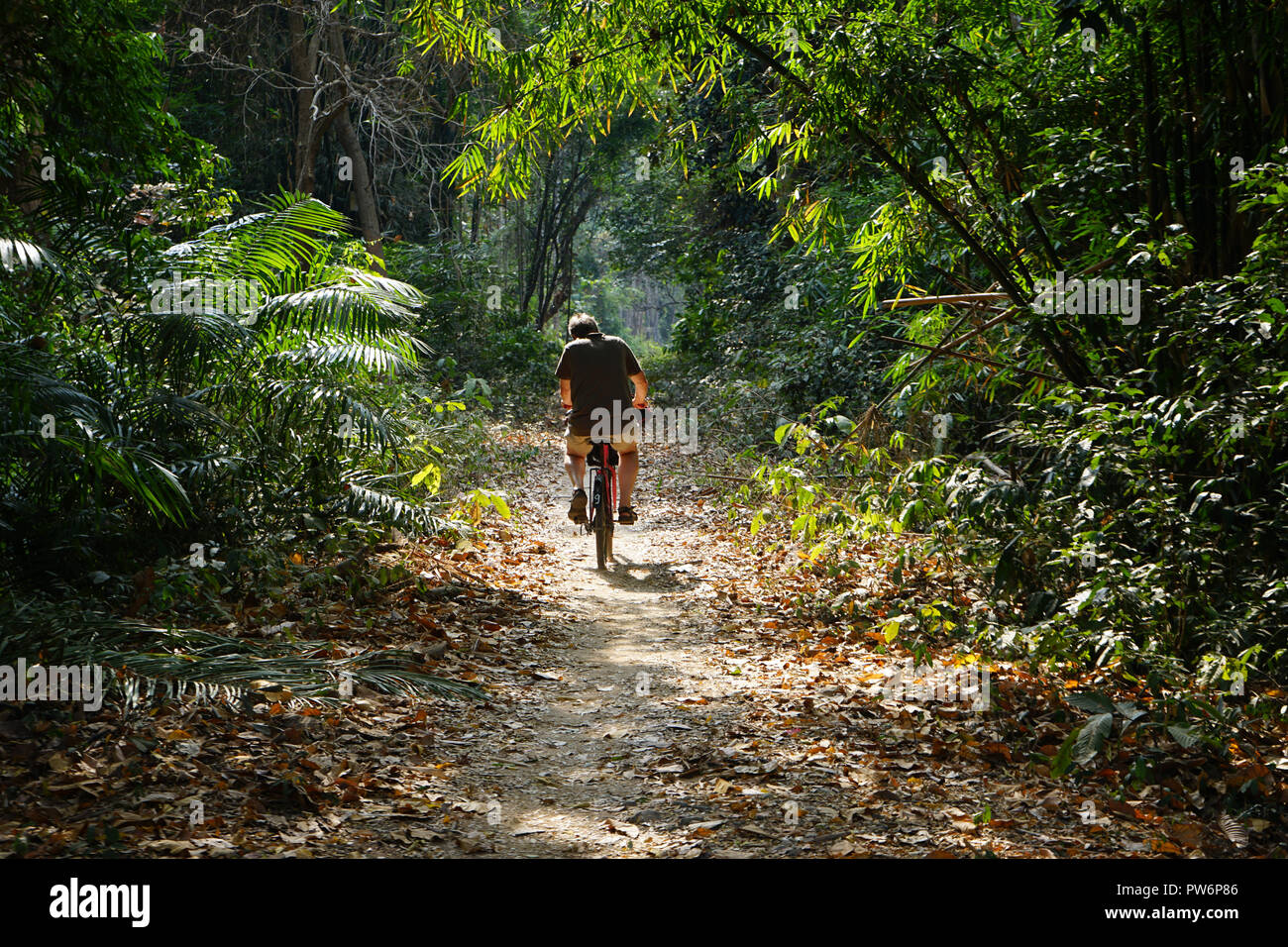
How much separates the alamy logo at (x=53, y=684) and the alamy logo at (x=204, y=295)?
9.89 ft

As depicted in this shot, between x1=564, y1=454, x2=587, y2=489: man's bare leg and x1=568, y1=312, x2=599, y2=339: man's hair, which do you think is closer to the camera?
x1=568, y1=312, x2=599, y2=339: man's hair

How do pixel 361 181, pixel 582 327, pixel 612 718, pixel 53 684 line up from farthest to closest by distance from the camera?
pixel 361 181 → pixel 582 327 → pixel 612 718 → pixel 53 684

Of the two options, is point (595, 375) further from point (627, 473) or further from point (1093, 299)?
point (1093, 299)

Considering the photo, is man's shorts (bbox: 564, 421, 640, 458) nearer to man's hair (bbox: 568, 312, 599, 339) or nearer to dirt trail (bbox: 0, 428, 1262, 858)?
man's hair (bbox: 568, 312, 599, 339)

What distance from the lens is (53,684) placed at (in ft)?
12.9

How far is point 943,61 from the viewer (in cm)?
552

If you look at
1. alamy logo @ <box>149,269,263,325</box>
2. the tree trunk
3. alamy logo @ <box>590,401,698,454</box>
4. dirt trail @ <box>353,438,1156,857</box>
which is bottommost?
dirt trail @ <box>353,438,1156,857</box>

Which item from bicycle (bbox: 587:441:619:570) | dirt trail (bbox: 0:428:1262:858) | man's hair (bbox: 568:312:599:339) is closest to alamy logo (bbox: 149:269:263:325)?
dirt trail (bbox: 0:428:1262:858)

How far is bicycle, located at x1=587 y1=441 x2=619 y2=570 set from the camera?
811 cm
